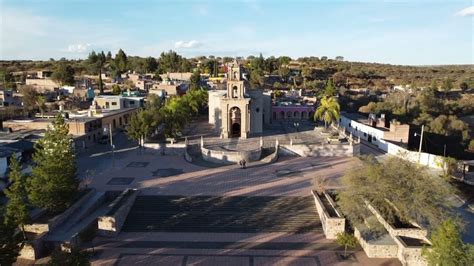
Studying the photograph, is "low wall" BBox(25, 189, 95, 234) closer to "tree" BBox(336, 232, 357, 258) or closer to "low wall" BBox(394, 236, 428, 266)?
"tree" BBox(336, 232, 357, 258)

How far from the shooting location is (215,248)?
18.8m

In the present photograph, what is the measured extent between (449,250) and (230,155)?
70.2ft

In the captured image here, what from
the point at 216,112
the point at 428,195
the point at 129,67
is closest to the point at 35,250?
the point at 428,195

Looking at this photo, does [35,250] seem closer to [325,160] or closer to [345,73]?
[325,160]

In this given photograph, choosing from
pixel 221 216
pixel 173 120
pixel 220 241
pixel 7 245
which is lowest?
pixel 220 241

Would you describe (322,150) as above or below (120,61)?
below

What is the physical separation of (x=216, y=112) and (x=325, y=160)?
1776 cm

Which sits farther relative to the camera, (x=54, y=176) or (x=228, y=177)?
(x=228, y=177)

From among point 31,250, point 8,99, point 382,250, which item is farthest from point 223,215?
point 8,99

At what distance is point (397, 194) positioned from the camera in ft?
61.8

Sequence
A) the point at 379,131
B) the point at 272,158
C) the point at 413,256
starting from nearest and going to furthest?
the point at 413,256 < the point at 272,158 < the point at 379,131

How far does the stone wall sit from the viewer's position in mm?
33219

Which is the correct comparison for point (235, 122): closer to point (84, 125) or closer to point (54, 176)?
point (84, 125)

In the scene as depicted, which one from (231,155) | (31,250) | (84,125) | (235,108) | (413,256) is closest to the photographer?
(413,256)
